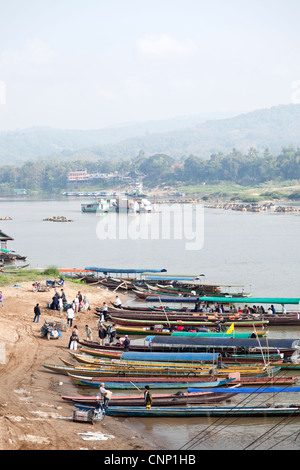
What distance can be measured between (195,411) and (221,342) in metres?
5.19

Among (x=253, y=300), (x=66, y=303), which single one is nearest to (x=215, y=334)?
(x=253, y=300)

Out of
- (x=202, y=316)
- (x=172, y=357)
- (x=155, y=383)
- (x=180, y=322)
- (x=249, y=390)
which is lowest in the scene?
(x=249, y=390)

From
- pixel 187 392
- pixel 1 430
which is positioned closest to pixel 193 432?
pixel 187 392

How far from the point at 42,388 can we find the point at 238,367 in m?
6.78

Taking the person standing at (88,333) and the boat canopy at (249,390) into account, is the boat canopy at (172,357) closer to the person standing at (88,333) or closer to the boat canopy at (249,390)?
the boat canopy at (249,390)

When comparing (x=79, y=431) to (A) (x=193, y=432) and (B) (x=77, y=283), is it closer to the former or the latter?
(A) (x=193, y=432)

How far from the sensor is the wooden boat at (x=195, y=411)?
17.5 metres

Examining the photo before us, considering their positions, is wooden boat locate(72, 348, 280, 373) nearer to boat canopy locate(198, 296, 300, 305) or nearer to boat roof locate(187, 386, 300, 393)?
boat roof locate(187, 386, 300, 393)

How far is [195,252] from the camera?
6262 centimetres

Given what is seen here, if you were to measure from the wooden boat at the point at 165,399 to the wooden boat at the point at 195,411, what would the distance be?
0.20 meters

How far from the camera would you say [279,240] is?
7144 centimetres

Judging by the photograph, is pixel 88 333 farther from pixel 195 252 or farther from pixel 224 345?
→ pixel 195 252

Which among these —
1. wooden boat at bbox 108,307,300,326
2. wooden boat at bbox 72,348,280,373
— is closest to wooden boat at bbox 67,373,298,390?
wooden boat at bbox 72,348,280,373

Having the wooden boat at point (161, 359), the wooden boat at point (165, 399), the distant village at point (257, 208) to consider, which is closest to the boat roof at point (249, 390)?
the wooden boat at point (165, 399)
